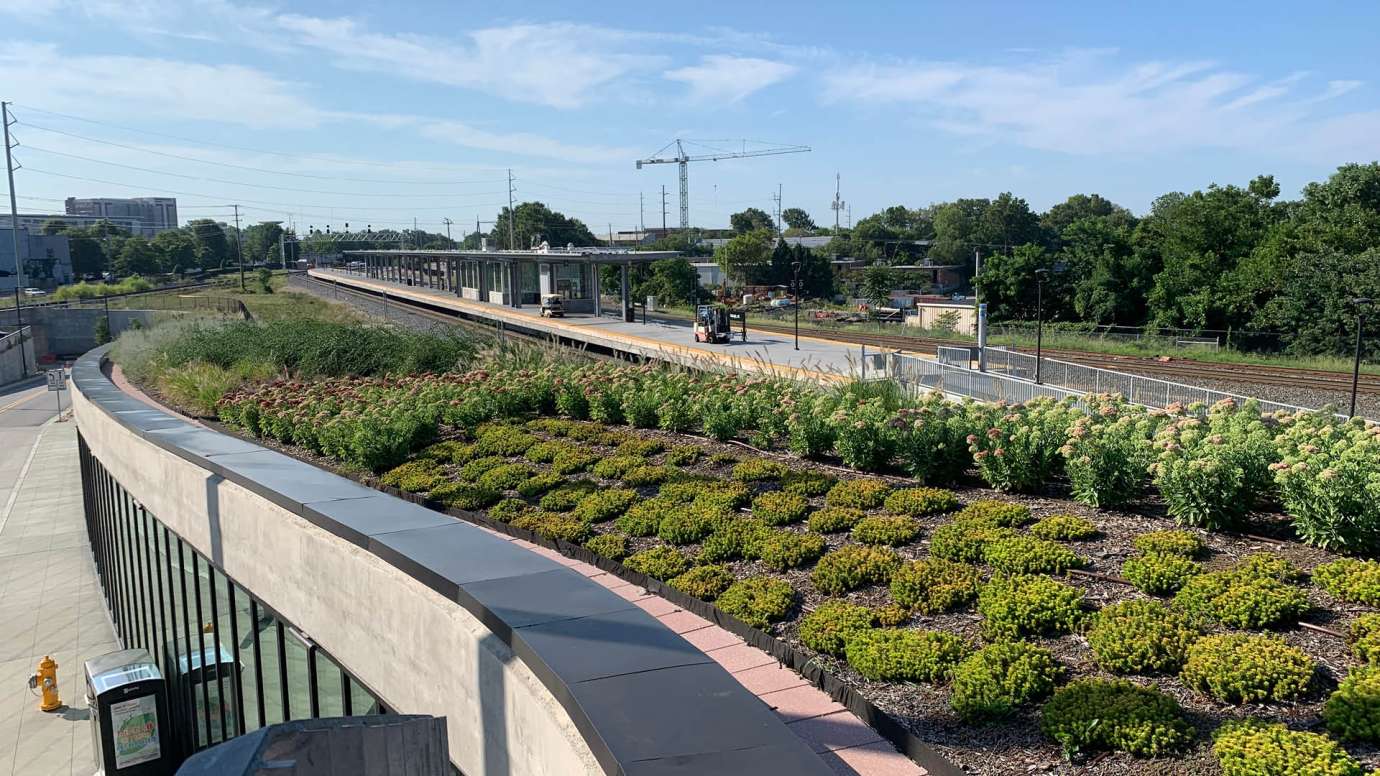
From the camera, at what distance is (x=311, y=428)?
596 inches

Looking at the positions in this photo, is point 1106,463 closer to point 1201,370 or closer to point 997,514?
point 997,514

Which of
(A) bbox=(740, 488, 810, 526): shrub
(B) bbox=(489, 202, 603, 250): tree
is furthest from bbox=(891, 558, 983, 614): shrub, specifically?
(B) bbox=(489, 202, 603, 250): tree

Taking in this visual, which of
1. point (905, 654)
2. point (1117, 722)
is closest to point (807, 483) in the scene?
point (905, 654)

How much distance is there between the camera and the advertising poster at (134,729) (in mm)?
10312

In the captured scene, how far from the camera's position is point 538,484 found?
11750 millimetres

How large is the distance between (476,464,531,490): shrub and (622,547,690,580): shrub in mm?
3326

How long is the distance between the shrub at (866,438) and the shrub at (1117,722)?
216 inches

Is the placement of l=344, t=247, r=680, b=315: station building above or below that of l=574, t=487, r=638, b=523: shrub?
above

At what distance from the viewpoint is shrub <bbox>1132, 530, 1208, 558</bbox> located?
7656mm

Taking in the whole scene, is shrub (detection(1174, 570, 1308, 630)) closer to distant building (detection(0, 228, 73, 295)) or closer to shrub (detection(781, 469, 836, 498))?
shrub (detection(781, 469, 836, 498))

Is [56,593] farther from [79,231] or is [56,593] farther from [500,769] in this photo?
[79,231]

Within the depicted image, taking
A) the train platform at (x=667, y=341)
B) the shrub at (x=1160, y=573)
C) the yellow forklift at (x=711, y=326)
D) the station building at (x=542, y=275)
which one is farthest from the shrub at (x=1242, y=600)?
the station building at (x=542, y=275)

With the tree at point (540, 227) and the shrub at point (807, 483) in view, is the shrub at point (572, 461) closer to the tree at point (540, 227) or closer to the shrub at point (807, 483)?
the shrub at point (807, 483)

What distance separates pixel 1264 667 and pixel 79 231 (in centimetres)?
17840
